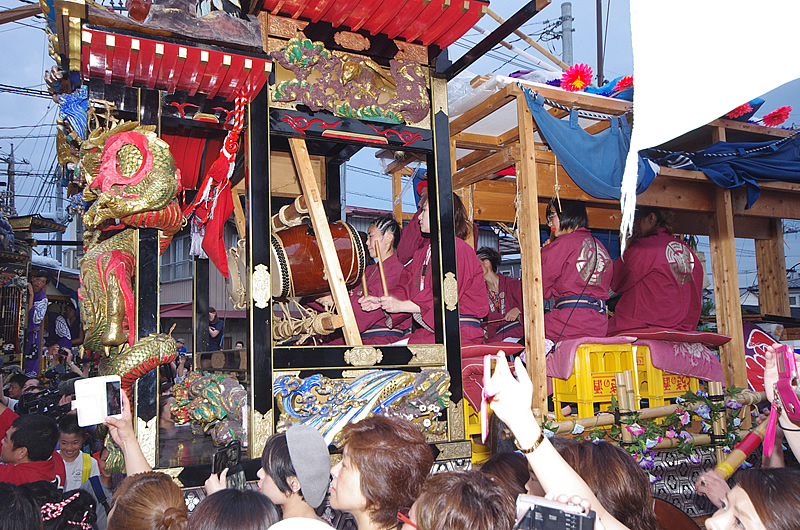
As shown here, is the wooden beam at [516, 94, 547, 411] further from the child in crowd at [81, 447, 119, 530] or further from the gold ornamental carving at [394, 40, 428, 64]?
the child in crowd at [81, 447, 119, 530]

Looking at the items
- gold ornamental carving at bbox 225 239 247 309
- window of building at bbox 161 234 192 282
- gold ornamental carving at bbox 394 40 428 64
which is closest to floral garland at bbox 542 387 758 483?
gold ornamental carving at bbox 225 239 247 309

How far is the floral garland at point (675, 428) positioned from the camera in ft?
15.2

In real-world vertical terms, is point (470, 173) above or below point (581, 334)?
above

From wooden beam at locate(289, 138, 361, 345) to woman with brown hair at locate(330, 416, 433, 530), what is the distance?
163 cm

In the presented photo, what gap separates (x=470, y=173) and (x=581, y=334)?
193 centimetres

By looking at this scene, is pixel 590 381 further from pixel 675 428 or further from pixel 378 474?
pixel 378 474

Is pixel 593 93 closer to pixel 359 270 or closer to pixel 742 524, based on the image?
pixel 359 270

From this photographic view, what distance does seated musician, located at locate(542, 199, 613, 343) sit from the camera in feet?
17.9

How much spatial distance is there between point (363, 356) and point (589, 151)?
2799mm

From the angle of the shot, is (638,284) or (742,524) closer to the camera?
(742,524)

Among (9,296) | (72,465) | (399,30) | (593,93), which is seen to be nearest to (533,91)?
(593,93)

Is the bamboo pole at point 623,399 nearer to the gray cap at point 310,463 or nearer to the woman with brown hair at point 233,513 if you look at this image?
the gray cap at point 310,463

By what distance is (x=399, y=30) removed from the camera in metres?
4.18

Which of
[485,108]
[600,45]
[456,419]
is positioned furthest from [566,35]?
[456,419]
